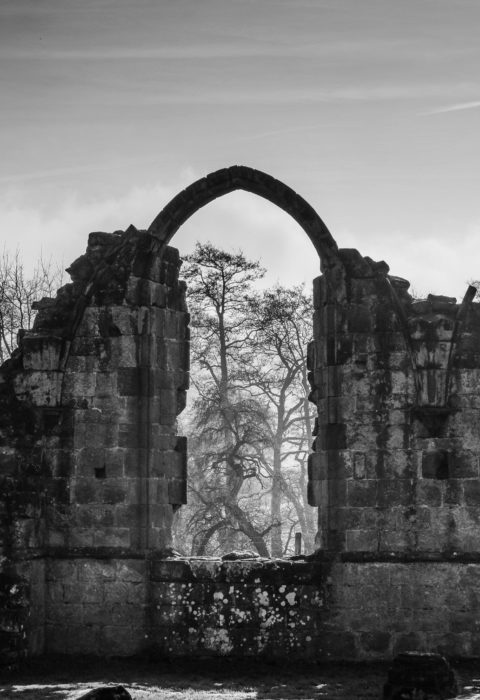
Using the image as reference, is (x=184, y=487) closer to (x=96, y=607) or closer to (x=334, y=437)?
(x=96, y=607)

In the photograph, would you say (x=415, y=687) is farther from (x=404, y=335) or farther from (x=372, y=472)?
(x=404, y=335)

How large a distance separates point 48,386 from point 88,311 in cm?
84

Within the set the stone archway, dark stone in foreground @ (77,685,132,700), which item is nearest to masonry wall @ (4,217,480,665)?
the stone archway

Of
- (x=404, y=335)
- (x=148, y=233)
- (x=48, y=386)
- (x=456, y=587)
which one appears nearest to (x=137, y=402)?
(x=48, y=386)

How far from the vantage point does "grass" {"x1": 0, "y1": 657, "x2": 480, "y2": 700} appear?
31.5 ft

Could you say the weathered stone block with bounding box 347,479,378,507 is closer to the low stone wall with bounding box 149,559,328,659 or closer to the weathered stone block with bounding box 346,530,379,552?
the weathered stone block with bounding box 346,530,379,552

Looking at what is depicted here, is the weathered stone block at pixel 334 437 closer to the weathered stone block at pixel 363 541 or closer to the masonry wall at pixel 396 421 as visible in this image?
the masonry wall at pixel 396 421

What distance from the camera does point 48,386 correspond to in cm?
1159

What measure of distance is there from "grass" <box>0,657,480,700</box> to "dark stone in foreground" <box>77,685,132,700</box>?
126cm

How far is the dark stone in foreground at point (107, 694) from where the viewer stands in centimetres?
785

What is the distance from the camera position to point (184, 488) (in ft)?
38.9

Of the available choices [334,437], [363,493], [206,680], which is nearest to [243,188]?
[334,437]

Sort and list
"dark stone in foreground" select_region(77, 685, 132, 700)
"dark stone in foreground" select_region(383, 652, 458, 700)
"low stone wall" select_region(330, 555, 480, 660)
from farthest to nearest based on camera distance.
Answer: "low stone wall" select_region(330, 555, 480, 660)
"dark stone in foreground" select_region(383, 652, 458, 700)
"dark stone in foreground" select_region(77, 685, 132, 700)

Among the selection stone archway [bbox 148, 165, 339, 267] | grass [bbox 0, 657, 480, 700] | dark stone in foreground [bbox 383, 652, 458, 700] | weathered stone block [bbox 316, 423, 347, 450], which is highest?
stone archway [bbox 148, 165, 339, 267]
